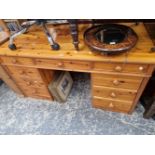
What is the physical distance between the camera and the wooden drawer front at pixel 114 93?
1134mm

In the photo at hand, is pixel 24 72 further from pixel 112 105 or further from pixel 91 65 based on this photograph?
pixel 112 105

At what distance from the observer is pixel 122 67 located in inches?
36.2

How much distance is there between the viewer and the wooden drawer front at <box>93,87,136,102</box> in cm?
113

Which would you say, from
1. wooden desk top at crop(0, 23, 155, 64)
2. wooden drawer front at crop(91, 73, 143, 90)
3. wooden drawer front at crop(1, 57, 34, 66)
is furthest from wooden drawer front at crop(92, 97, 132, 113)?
wooden drawer front at crop(1, 57, 34, 66)

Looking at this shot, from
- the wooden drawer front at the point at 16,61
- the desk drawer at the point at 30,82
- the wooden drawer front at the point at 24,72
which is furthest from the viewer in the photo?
the desk drawer at the point at 30,82

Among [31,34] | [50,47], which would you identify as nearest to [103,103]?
[50,47]

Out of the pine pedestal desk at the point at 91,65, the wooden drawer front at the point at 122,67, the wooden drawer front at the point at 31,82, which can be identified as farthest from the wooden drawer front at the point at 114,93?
the wooden drawer front at the point at 31,82

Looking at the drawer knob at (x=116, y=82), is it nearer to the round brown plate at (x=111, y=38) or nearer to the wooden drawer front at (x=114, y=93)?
the wooden drawer front at (x=114, y=93)

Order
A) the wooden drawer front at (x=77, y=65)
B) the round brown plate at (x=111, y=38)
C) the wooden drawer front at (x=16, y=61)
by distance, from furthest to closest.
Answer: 1. the wooden drawer front at (x=16, y=61)
2. the wooden drawer front at (x=77, y=65)
3. the round brown plate at (x=111, y=38)

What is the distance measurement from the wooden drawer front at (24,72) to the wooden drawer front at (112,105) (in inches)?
24.2

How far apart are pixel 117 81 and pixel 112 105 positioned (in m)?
0.38

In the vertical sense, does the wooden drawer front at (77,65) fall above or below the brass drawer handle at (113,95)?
above
